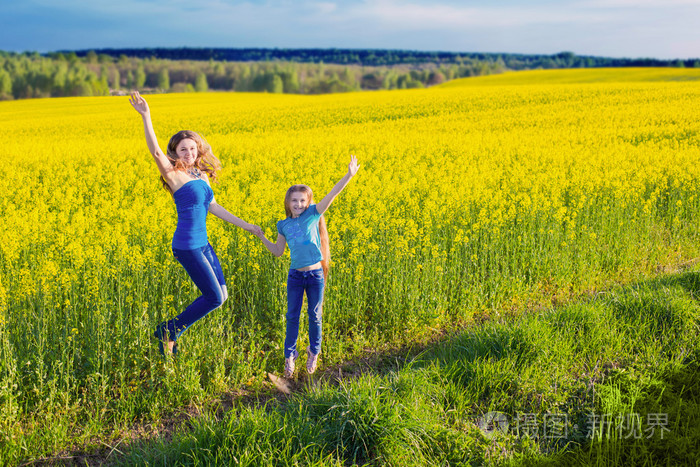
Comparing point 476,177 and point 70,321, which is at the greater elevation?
point 476,177

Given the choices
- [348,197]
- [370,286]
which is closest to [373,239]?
[370,286]

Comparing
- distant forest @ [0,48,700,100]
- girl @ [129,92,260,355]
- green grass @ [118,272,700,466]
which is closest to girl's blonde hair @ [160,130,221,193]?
girl @ [129,92,260,355]

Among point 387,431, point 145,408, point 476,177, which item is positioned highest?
point 476,177

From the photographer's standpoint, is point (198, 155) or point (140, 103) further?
point (198, 155)

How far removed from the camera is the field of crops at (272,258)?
3.94 m

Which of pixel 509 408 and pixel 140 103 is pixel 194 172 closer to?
pixel 140 103

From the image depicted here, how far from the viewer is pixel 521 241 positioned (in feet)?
21.9

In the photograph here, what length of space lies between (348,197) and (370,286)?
2116 millimetres

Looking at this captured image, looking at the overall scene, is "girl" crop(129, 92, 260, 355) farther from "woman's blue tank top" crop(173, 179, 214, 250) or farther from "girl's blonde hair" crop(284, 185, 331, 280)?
"girl's blonde hair" crop(284, 185, 331, 280)

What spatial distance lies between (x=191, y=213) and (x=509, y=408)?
270 centimetres

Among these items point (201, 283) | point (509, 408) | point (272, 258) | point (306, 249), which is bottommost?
point (509, 408)

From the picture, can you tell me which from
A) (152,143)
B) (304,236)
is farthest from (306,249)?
(152,143)

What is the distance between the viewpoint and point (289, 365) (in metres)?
4.21

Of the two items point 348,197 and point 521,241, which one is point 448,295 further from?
point 348,197
